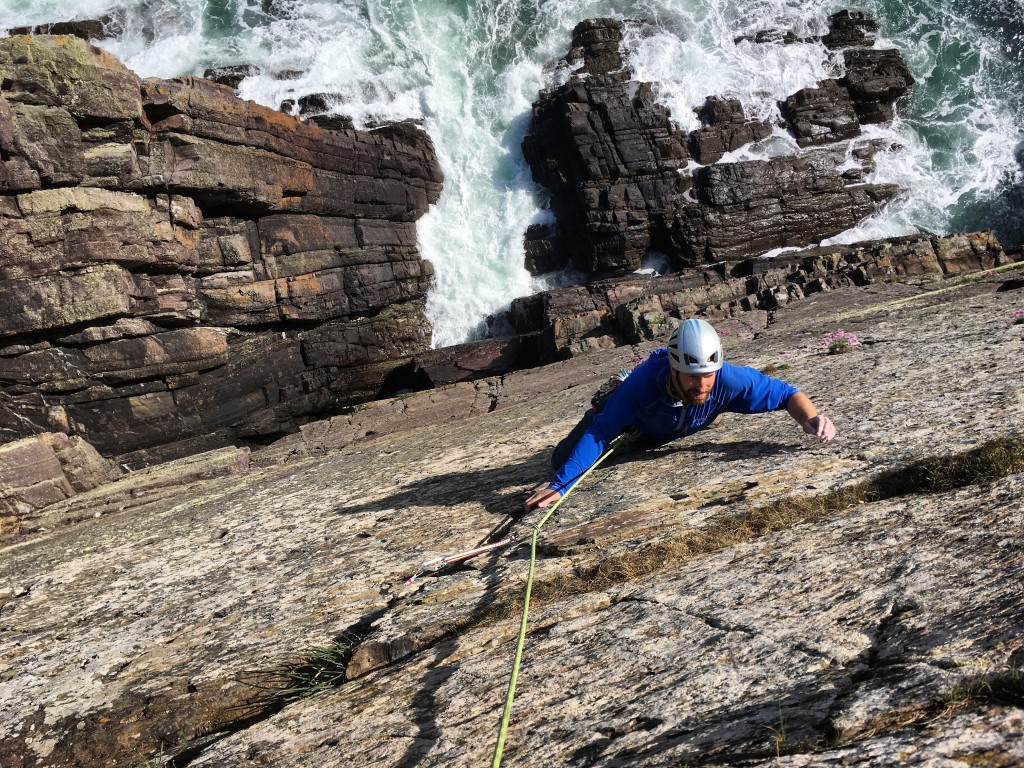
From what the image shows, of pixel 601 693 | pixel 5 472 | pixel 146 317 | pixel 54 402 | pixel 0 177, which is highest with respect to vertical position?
pixel 0 177

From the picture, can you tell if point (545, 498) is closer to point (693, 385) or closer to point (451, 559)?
point (451, 559)

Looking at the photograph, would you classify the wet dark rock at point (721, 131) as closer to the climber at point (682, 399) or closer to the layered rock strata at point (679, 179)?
the layered rock strata at point (679, 179)

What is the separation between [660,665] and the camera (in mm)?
3949

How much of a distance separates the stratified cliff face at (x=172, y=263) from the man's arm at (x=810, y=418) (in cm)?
1437

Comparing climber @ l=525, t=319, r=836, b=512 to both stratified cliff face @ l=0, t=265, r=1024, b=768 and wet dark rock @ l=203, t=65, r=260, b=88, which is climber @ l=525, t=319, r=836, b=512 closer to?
stratified cliff face @ l=0, t=265, r=1024, b=768

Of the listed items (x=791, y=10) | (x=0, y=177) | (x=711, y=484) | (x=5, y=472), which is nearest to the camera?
(x=711, y=484)

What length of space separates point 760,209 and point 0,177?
19.6 m

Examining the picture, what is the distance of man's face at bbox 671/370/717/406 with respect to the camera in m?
5.82

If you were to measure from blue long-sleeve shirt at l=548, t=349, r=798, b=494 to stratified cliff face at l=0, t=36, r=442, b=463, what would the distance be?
43.2ft

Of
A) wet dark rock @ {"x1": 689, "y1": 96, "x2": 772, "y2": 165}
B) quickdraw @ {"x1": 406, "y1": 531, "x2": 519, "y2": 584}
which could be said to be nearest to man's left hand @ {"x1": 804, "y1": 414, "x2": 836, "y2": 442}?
quickdraw @ {"x1": 406, "y1": 531, "x2": 519, "y2": 584}

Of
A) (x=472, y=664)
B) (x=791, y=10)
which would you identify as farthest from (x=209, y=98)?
(x=791, y=10)

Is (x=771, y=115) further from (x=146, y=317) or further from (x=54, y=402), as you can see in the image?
(x=54, y=402)

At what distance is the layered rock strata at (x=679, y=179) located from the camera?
24328mm

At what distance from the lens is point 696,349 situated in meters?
5.63
